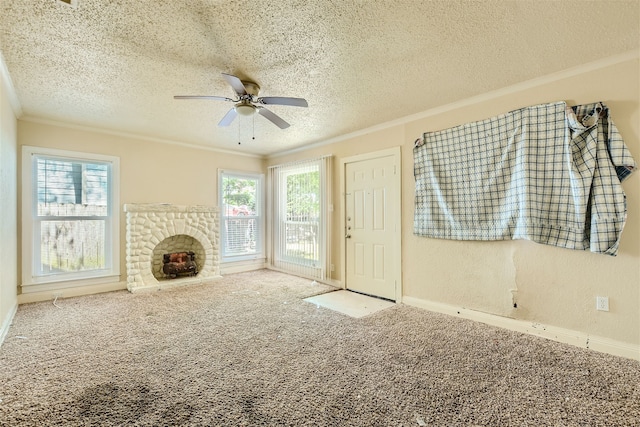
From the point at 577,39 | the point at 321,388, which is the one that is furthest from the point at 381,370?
the point at 577,39

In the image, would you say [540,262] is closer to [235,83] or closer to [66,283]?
[235,83]

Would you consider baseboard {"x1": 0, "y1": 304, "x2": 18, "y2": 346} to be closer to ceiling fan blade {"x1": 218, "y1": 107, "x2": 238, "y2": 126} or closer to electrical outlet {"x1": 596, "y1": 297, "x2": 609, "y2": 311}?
ceiling fan blade {"x1": 218, "y1": 107, "x2": 238, "y2": 126}

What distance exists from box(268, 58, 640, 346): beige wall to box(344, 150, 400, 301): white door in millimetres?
161

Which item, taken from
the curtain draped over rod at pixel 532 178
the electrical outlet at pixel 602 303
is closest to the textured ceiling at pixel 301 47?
the curtain draped over rod at pixel 532 178

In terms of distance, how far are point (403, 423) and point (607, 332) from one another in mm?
2094

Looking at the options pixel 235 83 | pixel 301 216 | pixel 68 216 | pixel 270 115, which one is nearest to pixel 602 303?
pixel 270 115

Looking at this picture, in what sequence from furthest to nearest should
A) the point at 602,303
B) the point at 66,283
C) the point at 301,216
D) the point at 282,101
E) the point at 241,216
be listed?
1. the point at 241,216
2. the point at 301,216
3. the point at 66,283
4. the point at 282,101
5. the point at 602,303

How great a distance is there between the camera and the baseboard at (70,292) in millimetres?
3707

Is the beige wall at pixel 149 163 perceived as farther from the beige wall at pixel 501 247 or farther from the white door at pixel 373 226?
the white door at pixel 373 226

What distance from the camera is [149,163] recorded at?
469 centimetres

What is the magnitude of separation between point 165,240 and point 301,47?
4.14 m

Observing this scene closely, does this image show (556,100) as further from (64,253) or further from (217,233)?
(64,253)

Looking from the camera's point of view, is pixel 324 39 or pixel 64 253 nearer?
pixel 324 39

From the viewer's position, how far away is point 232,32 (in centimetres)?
200
